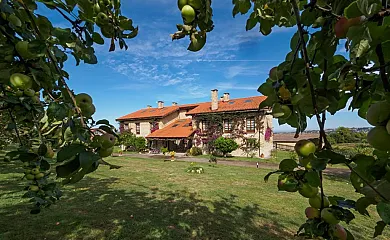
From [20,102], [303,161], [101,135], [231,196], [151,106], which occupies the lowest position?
[231,196]

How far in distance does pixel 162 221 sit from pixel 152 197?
2064mm

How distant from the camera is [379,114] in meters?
0.56

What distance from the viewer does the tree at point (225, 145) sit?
19.1m

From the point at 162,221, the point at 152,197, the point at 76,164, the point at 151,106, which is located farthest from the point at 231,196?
the point at 151,106

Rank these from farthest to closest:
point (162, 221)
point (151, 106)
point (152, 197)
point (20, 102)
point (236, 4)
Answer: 1. point (151, 106)
2. point (152, 197)
3. point (162, 221)
4. point (236, 4)
5. point (20, 102)

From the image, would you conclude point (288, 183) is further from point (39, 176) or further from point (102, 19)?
point (39, 176)

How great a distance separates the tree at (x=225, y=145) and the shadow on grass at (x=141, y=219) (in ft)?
39.9

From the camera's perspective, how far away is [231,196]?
7309 millimetres

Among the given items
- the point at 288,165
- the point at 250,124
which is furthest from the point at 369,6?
the point at 250,124

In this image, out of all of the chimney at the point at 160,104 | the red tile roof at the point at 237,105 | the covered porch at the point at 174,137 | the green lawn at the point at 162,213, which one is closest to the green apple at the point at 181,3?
the green lawn at the point at 162,213

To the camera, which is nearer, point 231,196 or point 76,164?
point 76,164

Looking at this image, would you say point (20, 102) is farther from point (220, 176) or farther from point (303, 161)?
point (220, 176)

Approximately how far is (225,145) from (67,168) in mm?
18883

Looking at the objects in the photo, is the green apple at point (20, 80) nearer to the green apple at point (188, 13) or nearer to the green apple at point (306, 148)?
the green apple at point (188, 13)
